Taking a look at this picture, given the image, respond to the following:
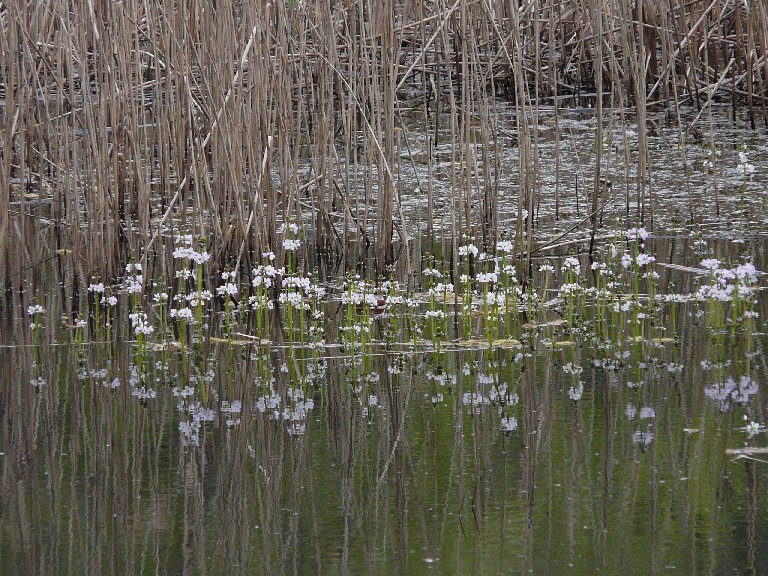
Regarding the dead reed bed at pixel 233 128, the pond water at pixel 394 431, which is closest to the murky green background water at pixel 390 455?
the pond water at pixel 394 431

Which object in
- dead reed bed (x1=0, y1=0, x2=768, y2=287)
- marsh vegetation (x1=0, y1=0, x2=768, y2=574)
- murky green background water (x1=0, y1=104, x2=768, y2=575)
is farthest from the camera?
dead reed bed (x1=0, y1=0, x2=768, y2=287)

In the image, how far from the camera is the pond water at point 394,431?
2.61 metres

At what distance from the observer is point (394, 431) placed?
3.36 meters

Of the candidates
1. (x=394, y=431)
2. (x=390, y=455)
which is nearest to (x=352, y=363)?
(x=394, y=431)

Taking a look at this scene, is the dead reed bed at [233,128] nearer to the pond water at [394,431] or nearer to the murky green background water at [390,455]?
the pond water at [394,431]

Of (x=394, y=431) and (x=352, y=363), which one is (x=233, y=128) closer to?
(x=352, y=363)

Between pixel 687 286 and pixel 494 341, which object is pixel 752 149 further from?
pixel 494 341

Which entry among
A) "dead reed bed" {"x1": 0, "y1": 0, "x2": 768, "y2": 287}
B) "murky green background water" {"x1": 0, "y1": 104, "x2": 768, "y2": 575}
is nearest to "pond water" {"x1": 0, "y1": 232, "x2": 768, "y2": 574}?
"murky green background water" {"x1": 0, "y1": 104, "x2": 768, "y2": 575}

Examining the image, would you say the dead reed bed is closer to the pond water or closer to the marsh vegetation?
the marsh vegetation

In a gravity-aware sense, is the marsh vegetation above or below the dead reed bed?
below

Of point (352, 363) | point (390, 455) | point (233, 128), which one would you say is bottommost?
point (390, 455)

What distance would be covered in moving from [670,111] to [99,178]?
16.1ft

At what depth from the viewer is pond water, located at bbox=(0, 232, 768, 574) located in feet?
8.57

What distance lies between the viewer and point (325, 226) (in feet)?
18.4
